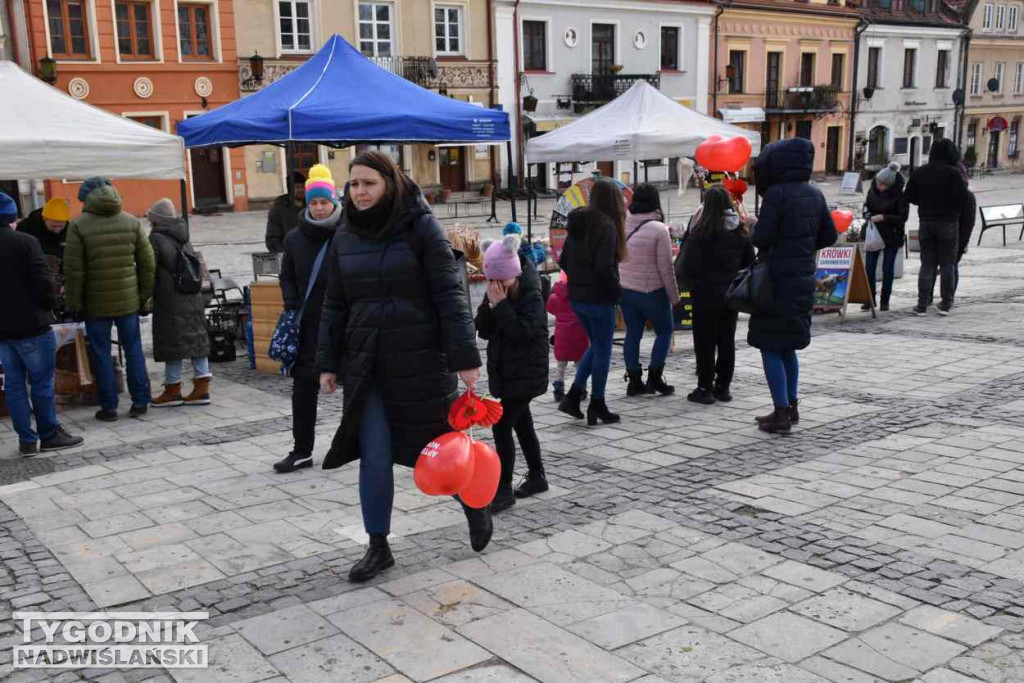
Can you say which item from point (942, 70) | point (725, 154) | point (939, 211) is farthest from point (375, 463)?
point (942, 70)

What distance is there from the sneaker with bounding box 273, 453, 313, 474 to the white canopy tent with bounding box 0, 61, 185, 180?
3.27 metres

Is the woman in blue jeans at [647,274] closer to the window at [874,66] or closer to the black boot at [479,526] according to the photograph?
the black boot at [479,526]

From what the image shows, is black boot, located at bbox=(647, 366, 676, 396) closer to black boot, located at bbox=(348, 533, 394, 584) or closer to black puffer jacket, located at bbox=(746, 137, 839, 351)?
black puffer jacket, located at bbox=(746, 137, 839, 351)

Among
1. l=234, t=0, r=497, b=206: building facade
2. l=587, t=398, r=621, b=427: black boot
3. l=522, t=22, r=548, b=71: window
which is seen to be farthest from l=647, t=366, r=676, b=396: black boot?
l=522, t=22, r=548, b=71: window

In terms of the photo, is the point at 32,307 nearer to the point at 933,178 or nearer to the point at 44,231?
the point at 44,231

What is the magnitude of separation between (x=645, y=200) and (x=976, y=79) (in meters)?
48.7

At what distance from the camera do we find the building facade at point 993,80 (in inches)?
1924

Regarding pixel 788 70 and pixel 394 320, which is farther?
pixel 788 70

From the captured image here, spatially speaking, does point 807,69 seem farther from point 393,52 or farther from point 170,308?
point 170,308

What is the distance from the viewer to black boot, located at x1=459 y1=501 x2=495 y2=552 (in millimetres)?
4543

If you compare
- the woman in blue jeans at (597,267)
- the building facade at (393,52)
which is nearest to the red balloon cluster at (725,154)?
the woman in blue jeans at (597,267)

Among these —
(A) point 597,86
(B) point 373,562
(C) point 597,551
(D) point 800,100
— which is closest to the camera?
(B) point 373,562

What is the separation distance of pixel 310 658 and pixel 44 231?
19.5 ft

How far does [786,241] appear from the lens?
21.0ft
